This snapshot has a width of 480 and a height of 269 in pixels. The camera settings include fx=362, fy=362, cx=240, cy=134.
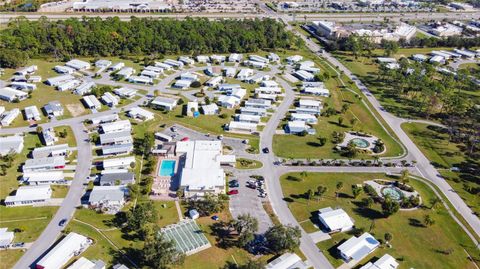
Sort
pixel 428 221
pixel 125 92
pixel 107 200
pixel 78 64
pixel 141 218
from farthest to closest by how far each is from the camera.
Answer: pixel 78 64 < pixel 125 92 < pixel 107 200 < pixel 428 221 < pixel 141 218

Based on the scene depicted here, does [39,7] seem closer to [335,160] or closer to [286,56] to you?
[286,56]

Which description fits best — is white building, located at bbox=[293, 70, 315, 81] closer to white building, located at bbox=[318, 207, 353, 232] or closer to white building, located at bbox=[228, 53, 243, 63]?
white building, located at bbox=[228, 53, 243, 63]

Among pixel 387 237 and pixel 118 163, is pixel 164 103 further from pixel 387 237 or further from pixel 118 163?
pixel 387 237

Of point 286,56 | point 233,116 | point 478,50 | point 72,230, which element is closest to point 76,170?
point 72,230

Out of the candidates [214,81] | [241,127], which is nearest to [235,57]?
[214,81]

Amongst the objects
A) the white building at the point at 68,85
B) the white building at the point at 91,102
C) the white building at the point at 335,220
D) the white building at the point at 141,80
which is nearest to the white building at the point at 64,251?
the white building at the point at 335,220

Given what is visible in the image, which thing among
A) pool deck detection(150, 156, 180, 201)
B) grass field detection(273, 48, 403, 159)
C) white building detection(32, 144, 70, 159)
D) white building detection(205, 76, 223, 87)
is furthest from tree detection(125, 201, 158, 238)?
white building detection(205, 76, 223, 87)

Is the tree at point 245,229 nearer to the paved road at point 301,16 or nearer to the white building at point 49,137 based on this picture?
the white building at point 49,137

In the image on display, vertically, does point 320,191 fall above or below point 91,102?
below
